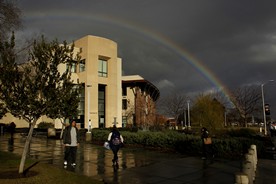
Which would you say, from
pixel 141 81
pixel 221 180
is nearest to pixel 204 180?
pixel 221 180

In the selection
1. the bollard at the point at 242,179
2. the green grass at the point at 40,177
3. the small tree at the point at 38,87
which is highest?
the small tree at the point at 38,87

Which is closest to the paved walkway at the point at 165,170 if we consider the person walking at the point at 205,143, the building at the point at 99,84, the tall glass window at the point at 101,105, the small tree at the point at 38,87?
the person walking at the point at 205,143

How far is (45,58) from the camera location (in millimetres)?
9867

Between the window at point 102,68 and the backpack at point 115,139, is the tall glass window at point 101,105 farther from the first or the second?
the backpack at point 115,139

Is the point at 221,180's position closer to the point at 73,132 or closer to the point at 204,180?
the point at 204,180

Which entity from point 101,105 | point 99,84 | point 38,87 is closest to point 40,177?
point 38,87

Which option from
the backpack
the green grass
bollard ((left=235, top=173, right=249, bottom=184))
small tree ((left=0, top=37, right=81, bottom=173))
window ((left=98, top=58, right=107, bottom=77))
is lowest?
the green grass

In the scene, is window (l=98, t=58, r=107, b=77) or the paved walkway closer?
the paved walkway

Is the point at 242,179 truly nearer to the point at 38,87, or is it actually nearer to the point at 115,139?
the point at 115,139

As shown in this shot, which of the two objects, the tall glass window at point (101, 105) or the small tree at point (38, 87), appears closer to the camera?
the small tree at point (38, 87)

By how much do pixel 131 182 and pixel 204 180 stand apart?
7.86ft

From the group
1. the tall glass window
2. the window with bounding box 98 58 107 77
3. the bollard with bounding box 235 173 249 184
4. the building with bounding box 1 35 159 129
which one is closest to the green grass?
the bollard with bounding box 235 173 249 184

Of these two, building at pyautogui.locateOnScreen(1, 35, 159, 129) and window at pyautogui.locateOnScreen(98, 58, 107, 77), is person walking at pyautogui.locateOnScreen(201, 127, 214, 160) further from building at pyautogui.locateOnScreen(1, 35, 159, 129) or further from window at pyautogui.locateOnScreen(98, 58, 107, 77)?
window at pyautogui.locateOnScreen(98, 58, 107, 77)

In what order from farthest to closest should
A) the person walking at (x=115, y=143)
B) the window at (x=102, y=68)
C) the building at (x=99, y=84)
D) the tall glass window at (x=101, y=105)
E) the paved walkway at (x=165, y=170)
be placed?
the window at (x=102, y=68) < the tall glass window at (x=101, y=105) < the building at (x=99, y=84) < the person walking at (x=115, y=143) < the paved walkway at (x=165, y=170)
